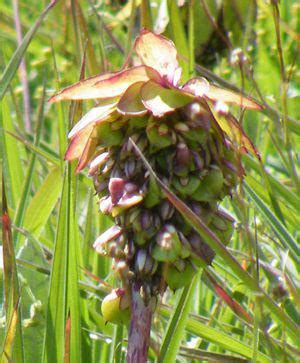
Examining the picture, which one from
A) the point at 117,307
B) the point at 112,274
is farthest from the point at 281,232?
the point at 117,307

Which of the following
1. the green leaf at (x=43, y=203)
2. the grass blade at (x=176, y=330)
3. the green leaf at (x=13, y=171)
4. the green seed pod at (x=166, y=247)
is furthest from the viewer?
the green leaf at (x=13, y=171)

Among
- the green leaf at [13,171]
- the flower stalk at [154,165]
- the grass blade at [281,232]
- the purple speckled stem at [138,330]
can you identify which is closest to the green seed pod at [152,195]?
the flower stalk at [154,165]

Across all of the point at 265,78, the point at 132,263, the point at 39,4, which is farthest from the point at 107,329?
the point at 39,4

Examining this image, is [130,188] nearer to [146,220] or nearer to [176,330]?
[146,220]

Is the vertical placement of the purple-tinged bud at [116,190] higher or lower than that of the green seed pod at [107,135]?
lower

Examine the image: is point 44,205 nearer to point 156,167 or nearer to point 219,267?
point 219,267

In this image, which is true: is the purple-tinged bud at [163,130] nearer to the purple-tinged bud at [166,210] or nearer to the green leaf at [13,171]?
the purple-tinged bud at [166,210]

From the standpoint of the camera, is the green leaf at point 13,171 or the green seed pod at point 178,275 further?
the green leaf at point 13,171

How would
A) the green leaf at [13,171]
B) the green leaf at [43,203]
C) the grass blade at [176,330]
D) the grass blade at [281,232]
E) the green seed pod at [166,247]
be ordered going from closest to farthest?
the green seed pod at [166,247]
the grass blade at [176,330]
the grass blade at [281,232]
the green leaf at [43,203]
the green leaf at [13,171]
